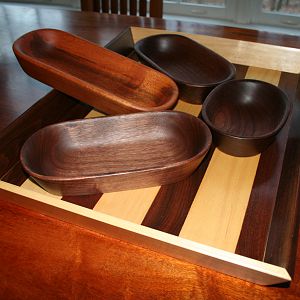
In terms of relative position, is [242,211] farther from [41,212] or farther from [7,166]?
[7,166]

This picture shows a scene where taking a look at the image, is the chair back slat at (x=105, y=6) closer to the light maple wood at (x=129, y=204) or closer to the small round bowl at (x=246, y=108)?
the small round bowl at (x=246, y=108)

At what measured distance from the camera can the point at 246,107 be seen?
92 cm

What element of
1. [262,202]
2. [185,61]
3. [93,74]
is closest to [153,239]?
[262,202]

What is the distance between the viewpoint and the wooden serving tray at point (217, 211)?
0.57 m

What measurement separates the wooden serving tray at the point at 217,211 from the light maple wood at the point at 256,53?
1.09 feet

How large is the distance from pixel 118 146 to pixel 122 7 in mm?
976

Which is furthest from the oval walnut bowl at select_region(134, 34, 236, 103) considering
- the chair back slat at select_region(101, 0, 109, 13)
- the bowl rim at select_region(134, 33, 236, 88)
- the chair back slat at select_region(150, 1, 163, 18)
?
the chair back slat at select_region(101, 0, 109, 13)

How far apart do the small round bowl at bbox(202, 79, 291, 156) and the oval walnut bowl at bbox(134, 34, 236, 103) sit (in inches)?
1.7

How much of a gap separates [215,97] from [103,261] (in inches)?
19.2

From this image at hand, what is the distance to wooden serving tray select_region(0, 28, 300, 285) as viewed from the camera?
1.87 feet

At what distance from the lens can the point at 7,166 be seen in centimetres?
76

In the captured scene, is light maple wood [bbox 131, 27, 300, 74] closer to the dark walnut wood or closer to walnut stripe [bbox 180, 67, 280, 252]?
walnut stripe [bbox 180, 67, 280, 252]

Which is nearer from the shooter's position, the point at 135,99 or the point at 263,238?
the point at 263,238

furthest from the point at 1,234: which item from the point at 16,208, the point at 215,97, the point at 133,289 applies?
the point at 215,97
